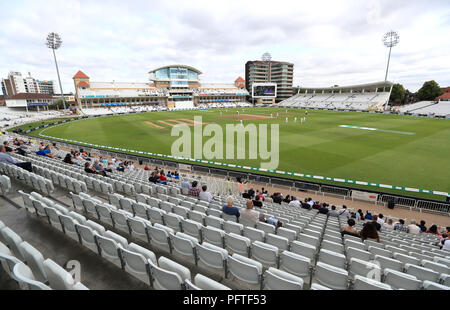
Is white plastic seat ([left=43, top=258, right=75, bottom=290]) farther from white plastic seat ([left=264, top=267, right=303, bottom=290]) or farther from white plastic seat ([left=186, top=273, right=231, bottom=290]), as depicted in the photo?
white plastic seat ([left=264, top=267, right=303, bottom=290])

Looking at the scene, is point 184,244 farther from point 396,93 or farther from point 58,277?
point 396,93

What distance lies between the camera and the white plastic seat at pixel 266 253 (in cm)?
446

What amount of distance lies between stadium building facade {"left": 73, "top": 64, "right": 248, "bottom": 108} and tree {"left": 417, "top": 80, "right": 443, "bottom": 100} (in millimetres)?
73260

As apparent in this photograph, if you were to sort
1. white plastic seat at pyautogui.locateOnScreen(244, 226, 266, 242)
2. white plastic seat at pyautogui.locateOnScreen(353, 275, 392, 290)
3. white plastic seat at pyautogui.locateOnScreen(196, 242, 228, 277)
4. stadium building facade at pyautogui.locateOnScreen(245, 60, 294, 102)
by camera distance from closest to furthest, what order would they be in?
white plastic seat at pyautogui.locateOnScreen(353, 275, 392, 290), white plastic seat at pyautogui.locateOnScreen(196, 242, 228, 277), white plastic seat at pyautogui.locateOnScreen(244, 226, 266, 242), stadium building facade at pyautogui.locateOnScreen(245, 60, 294, 102)

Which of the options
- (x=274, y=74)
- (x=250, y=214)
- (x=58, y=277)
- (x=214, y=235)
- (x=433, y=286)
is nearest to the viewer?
(x=58, y=277)

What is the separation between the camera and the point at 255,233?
547 cm

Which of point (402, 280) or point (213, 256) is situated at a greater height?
point (213, 256)

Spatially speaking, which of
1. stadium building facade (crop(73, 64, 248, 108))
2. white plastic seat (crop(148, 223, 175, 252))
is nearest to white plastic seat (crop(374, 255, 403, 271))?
white plastic seat (crop(148, 223, 175, 252))

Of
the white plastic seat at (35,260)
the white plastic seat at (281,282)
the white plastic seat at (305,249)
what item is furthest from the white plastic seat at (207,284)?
the white plastic seat at (305,249)

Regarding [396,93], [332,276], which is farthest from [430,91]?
[332,276]

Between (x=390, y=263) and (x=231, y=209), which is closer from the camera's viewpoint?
(x=390, y=263)

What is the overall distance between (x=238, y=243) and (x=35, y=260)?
3.50 m

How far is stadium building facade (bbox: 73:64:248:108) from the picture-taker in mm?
81625
